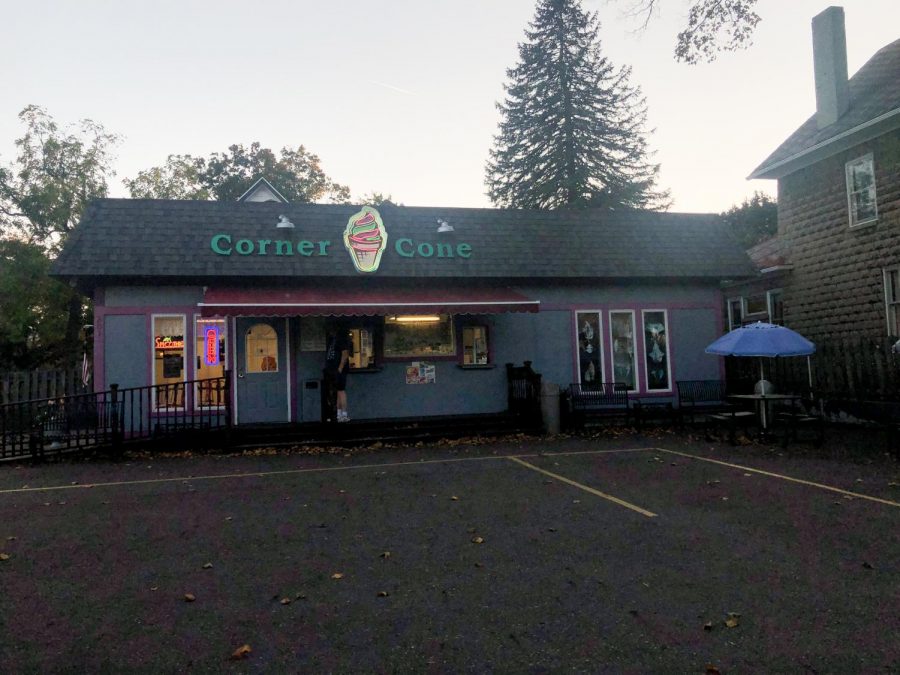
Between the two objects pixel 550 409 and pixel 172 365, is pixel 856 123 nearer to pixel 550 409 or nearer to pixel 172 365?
pixel 550 409

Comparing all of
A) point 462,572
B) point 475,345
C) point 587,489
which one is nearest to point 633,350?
point 475,345

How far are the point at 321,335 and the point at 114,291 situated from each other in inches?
168

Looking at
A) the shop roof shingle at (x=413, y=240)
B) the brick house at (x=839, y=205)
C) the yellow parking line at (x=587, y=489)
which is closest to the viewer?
the yellow parking line at (x=587, y=489)

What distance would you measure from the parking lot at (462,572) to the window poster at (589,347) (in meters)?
6.21

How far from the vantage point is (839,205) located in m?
15.3

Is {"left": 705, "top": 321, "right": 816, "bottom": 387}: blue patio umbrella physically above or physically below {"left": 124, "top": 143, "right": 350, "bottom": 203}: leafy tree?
below

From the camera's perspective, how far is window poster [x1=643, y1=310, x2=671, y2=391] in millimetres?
14953

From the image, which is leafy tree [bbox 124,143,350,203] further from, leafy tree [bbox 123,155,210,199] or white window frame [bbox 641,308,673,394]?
white window frame [bbox 641,308,673,394]

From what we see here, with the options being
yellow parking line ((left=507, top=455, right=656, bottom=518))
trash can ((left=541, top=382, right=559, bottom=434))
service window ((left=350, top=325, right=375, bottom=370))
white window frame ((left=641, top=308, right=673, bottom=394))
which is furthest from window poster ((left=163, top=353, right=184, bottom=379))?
white window frame ((left=641, top=308, right=673, bottom=394))

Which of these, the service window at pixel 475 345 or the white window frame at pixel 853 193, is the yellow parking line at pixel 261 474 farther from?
the white window frame at pixel 853 193

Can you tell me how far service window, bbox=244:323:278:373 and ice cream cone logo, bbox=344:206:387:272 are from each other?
2.43 meters

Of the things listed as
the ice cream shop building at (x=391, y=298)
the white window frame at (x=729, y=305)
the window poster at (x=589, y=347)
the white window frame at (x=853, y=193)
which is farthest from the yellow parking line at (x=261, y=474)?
the white window frame at (x=729, y=305)

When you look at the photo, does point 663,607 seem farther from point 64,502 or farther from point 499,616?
point 64,502

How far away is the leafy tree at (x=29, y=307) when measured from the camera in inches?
901
